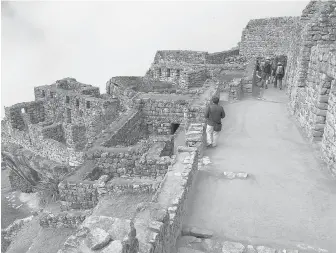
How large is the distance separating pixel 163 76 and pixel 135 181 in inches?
624

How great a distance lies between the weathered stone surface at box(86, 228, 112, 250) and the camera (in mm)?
3391

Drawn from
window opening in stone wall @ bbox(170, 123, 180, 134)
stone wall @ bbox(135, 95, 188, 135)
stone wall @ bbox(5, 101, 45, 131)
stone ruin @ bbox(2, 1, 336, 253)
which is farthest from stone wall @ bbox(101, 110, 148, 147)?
stone wall @ bbox(5, 101, 45, 131)

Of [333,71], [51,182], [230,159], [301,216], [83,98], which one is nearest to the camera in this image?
[301,216]

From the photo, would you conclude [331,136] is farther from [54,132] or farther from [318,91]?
[54,132]

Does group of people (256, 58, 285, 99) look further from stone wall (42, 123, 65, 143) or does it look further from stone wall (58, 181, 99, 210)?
stone wall (42, 123, 65, 143)

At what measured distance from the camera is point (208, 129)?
8906mm

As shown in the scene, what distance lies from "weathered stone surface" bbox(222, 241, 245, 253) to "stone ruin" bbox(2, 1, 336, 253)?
0.79 meters

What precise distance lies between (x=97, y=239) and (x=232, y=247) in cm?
247

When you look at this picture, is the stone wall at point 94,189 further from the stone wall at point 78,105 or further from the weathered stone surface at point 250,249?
the stone wall at point 78,105

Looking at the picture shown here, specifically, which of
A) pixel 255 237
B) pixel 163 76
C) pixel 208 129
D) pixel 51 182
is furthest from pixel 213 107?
pixel 163 76

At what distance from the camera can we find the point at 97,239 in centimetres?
347

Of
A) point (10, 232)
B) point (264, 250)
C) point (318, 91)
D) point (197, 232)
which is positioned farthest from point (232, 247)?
point (10, 232)

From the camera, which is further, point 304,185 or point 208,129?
point 208,129

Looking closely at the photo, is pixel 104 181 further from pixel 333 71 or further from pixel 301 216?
pixel 333 71
